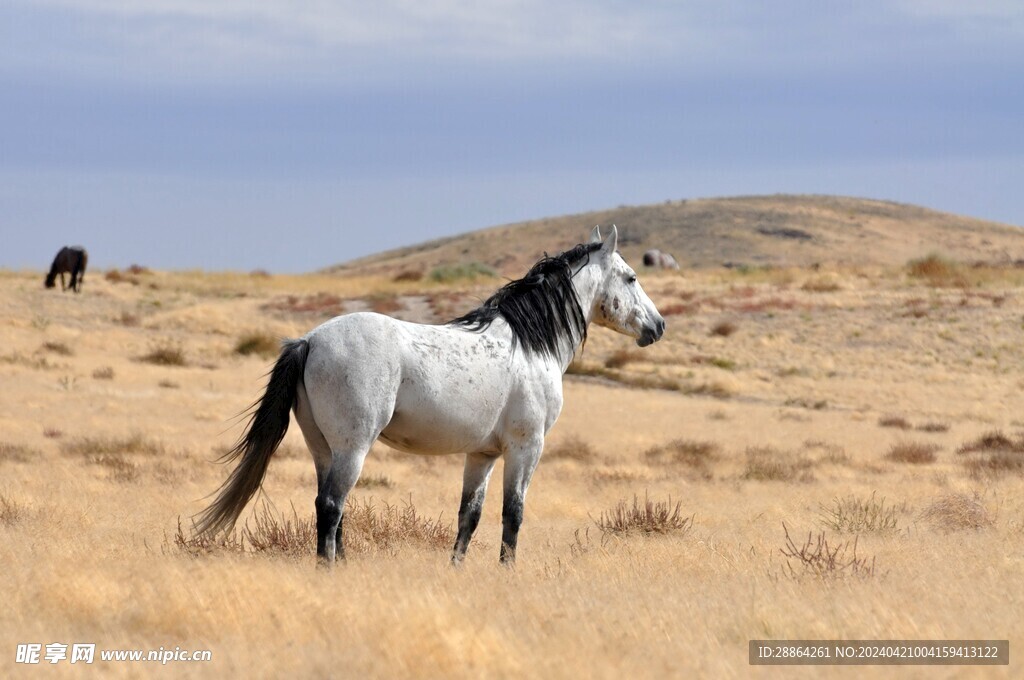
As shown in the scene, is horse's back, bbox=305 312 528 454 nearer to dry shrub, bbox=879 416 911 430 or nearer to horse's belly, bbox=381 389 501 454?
horse's belly, bbox=381 389 501 454

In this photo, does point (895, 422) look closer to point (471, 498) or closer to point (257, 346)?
point (471, 498)

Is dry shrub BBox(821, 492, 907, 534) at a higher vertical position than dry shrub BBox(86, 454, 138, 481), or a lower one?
higher

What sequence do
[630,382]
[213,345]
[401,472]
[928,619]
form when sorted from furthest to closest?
[213,345], [630,382], [401,472], [928,619]

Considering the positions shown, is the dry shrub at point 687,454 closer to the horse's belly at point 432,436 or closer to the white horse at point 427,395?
the white horse at point 427,395

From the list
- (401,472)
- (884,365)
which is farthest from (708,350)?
(401,472)

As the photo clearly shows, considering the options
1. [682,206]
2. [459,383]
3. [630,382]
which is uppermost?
[682,206]

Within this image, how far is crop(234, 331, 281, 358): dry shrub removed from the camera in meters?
31.3

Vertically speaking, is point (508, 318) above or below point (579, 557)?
above

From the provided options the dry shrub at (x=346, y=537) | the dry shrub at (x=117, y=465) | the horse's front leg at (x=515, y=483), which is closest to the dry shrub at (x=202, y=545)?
the dry shrub at (x=346, y=537)

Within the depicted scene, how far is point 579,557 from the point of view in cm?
789

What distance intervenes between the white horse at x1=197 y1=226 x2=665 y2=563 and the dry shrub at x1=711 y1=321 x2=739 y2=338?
1146 inches

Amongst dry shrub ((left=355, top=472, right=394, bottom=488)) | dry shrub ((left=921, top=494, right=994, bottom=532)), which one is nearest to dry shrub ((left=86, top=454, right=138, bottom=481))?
dry shrub ((left=355, top=472, right=394, bottom=488))

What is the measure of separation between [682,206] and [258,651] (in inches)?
4924

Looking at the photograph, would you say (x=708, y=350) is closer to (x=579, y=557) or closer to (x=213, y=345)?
(x=213, y=345)
